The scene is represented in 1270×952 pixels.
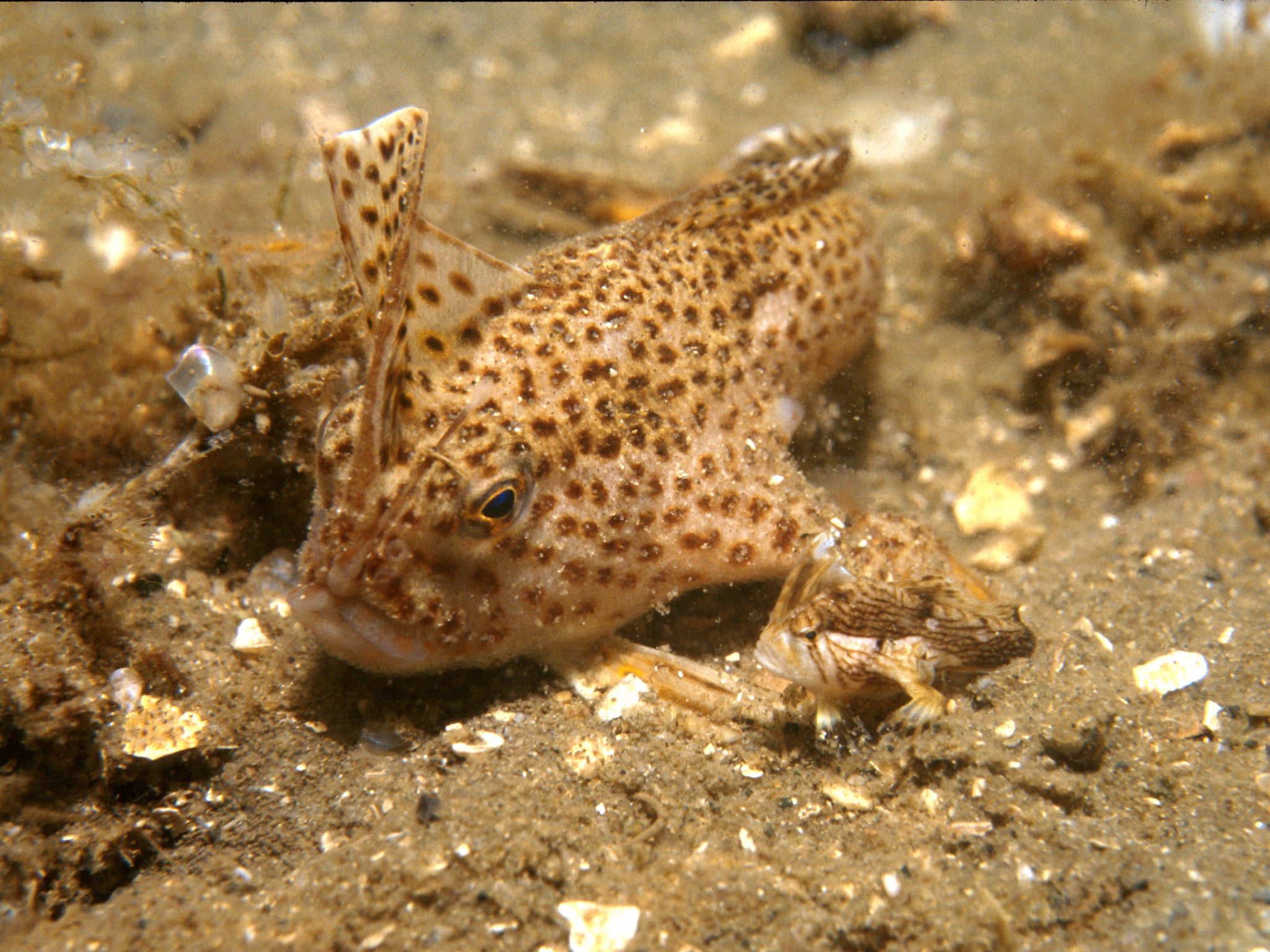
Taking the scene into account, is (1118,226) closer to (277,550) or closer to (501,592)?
(501,592)

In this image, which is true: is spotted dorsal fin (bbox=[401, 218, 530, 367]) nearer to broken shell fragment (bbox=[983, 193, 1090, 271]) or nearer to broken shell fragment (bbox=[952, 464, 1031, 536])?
broken shell fragment (bbox=[952, 464, 1031, 536])

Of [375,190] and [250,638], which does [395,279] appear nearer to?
[375,190]

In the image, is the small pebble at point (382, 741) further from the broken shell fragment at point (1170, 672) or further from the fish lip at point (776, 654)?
the broken shell fragment at point (1170, 672)

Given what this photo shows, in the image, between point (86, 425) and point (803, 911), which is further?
point (86, 425)

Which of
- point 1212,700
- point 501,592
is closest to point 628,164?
point 501,592

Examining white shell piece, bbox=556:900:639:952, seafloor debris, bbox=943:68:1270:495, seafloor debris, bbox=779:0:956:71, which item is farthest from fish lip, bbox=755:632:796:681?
seafloor debris, bbox=779:0:956:71

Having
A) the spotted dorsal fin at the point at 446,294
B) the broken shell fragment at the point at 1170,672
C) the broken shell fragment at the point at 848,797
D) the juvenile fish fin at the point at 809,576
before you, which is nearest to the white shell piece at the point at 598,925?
the broken shell fragment at the point at 848,797
